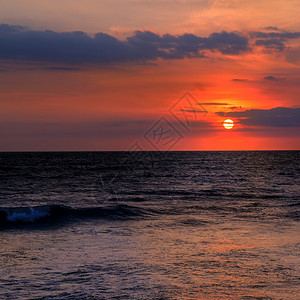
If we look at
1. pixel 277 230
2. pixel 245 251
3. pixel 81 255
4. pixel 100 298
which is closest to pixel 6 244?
pixel 81 255

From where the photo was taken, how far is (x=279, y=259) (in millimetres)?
12938

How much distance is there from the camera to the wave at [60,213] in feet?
75.3

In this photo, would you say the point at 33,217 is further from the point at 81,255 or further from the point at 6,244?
the point at 81,255

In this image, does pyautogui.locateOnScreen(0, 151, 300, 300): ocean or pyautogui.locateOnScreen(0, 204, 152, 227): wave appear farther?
pyautogui.locateOnScreen(0, 204, 152, 227): wave

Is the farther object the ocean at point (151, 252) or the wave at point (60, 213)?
the wave at point (60, 213)

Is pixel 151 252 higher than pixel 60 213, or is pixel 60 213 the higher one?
pixel 151 252

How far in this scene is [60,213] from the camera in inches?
989

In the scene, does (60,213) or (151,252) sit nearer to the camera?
(151,252)

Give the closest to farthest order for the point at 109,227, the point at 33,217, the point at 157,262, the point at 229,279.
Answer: the point at 229,279 < the point at 157,262 < the point at 109,227 < the point at 33,217

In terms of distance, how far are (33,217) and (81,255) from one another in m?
11.3

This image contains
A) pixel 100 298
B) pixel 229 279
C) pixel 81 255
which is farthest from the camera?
pixel 81 255

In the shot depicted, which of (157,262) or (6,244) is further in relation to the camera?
Result: (6,244)

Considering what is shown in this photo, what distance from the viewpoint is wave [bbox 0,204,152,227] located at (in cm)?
2295

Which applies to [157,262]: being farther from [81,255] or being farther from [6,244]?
[6,244]
